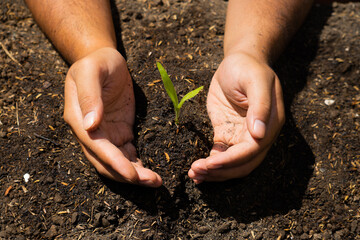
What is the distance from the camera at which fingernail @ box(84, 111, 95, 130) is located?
4.80 ft

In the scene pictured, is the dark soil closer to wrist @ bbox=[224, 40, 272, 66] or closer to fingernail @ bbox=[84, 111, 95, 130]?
wrist @ bbox=[224, 40, 272, 66]

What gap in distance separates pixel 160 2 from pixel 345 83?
4.81ft

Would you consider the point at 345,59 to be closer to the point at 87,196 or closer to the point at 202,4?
the point at 202,4

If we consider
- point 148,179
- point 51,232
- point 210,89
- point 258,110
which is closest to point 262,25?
point 210,89

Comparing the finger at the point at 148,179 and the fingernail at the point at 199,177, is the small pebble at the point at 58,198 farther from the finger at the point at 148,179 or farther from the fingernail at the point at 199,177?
the fingernail at the point at 199,177

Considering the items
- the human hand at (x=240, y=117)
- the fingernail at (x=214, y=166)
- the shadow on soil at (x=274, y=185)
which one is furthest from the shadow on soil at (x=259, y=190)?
the fingernail at (x=214, y=166)

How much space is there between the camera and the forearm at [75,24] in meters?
2.01

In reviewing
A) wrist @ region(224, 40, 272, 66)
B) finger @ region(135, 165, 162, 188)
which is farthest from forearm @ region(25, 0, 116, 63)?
finger @ region(135, 165, 162, 188)

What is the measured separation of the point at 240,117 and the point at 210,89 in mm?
268

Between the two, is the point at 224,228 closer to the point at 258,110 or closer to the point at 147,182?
the point at 147,182

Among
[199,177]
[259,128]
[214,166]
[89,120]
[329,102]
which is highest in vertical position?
[89,120]

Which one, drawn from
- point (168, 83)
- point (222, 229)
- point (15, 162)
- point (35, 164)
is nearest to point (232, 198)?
point (222, 229)

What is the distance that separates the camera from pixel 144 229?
1598 millimetres

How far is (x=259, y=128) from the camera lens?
148 cm
